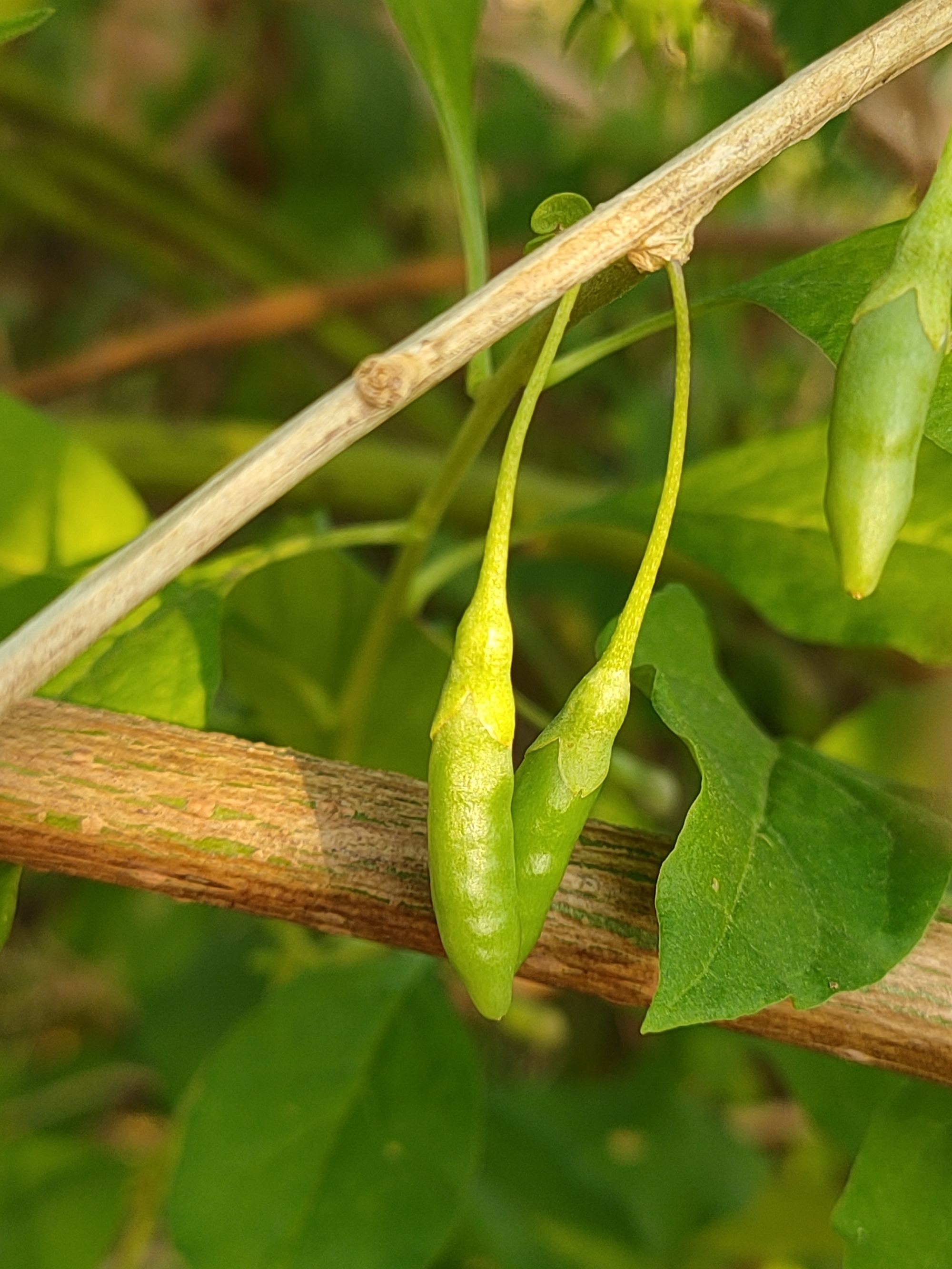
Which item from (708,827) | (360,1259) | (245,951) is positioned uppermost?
(708,827)

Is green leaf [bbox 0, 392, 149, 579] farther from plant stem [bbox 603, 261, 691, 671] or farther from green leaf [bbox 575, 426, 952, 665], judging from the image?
plant stem [bbox 603, 261, 691, 671]

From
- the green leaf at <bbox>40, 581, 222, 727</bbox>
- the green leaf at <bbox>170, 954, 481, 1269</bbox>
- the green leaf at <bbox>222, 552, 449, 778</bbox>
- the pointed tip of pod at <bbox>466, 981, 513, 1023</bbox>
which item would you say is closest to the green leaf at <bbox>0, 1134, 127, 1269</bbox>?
the green leaf at <bbox>170, 954, 481, 1269</bbox>

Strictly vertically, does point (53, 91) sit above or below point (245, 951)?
above

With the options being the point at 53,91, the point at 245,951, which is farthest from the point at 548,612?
the point at 53,91

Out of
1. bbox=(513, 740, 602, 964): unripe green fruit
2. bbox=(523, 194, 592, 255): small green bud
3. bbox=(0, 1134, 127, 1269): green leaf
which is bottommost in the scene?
bbox=(0, 1134, 127, 1269): green leaf

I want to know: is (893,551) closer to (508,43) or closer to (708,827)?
(708,827)

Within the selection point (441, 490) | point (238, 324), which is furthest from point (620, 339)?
point (238, 324)
